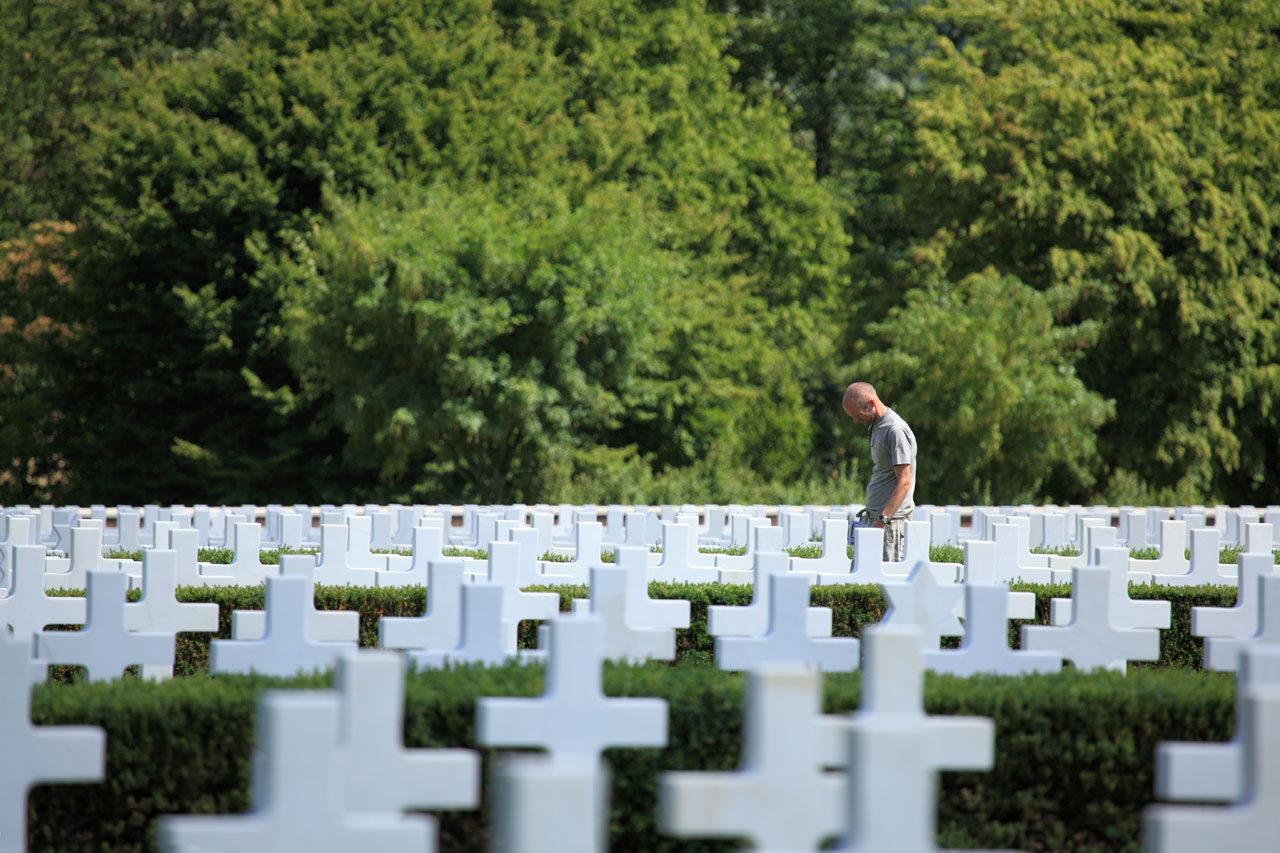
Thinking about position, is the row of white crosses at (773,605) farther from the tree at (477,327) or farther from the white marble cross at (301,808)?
the tree at (477,327)

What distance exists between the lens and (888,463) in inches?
360

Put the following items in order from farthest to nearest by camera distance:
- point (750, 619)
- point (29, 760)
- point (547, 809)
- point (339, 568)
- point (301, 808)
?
point (339, 568), point (750, 619), point (29, 760), point (301, 808), point (547, 809)

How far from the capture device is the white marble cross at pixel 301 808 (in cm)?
300

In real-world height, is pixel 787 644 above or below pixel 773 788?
above

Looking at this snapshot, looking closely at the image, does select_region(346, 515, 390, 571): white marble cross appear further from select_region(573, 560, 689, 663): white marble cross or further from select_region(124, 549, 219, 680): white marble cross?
select_region(573, 560, 689, 663): white marble cross

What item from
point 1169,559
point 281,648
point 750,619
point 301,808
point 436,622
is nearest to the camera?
point 301,808

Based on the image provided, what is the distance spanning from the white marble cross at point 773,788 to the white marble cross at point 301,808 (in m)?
0.57

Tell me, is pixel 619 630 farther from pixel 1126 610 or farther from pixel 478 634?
pixel 1126 610

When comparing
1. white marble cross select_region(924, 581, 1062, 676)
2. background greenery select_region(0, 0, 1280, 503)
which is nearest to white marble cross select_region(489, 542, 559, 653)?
white marble cross select_region(924, 581, 1062, 676)

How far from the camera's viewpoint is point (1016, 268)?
2769 centimetres

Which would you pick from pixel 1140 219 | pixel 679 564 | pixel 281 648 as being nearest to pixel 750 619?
pixel 281 648

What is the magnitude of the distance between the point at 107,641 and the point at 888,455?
523cm

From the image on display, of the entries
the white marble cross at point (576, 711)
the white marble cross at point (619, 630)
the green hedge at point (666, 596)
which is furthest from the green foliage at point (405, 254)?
the white marble cross at point (576, 711)

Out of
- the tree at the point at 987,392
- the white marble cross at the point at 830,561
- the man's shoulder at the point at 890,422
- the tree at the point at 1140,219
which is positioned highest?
the tree at the point at 1140,219
